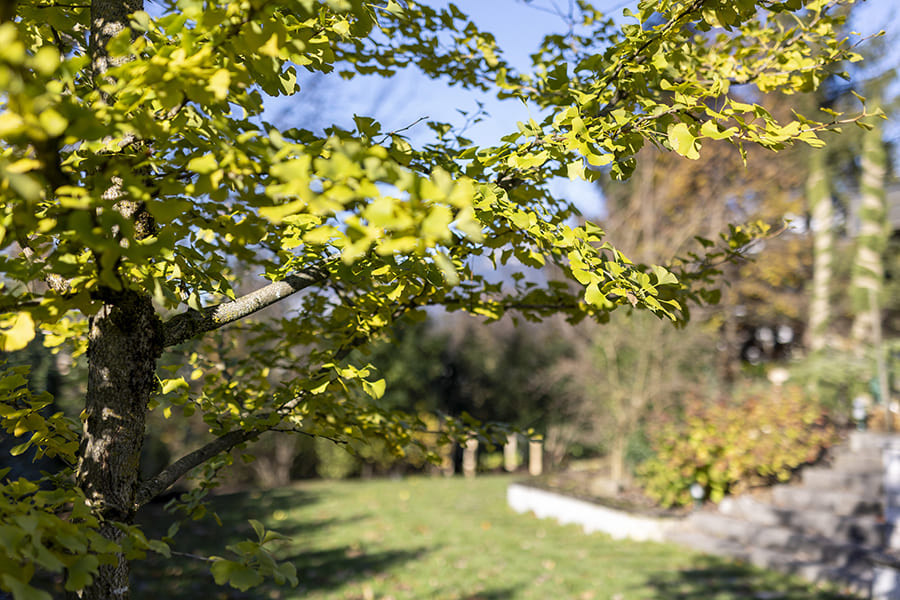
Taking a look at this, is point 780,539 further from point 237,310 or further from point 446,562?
point 237,310

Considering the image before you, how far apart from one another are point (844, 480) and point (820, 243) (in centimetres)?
1221

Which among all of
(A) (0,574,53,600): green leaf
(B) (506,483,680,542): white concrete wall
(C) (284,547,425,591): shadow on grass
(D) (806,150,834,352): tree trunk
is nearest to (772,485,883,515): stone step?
(B) (506,483,680,542): white concrete wall

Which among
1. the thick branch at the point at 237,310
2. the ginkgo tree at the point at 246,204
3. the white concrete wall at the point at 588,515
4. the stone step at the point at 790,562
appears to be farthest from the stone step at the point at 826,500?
the thick branch at the point at 237,310

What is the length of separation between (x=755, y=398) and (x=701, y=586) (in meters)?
3.74

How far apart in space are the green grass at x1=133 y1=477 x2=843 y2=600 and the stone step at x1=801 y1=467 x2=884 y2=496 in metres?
2.02

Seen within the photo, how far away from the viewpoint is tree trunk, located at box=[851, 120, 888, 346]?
13.4m

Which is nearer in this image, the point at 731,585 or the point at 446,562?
the point at 731,585

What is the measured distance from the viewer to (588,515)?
24.0ft

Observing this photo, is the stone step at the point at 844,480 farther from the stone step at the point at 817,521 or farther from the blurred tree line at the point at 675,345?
the stone step at the point at 817,521

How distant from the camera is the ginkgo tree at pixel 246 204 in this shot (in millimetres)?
953

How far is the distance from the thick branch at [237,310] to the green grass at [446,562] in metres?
3.65

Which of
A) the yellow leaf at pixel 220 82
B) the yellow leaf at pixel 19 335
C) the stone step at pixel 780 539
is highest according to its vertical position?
the yellow leaf at pixel 220 82

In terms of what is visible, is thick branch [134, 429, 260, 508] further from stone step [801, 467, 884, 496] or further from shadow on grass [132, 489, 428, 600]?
Result: stone step [801, 467, 884, 496]

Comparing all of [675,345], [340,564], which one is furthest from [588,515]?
[675,345]
